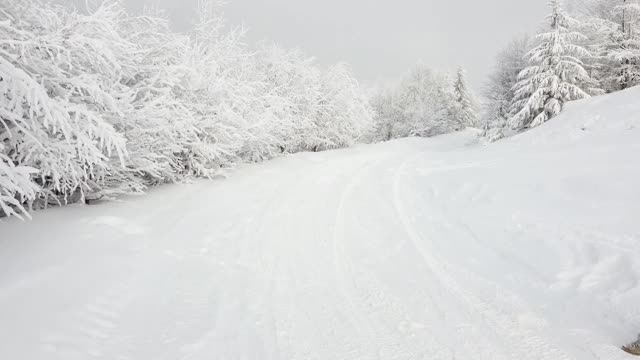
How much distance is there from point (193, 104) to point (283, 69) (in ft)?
67.9

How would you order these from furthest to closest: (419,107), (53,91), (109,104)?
(419,107) < (109,104) < (53,91)

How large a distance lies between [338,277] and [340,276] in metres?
0.04

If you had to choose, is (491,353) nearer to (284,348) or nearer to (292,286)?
(284,348)

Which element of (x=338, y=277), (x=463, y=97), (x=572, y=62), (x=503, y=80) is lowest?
(x=338, y=277)

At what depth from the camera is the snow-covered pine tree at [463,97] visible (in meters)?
60.0

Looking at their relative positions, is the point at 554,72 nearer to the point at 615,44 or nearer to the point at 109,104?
the point at 615,44

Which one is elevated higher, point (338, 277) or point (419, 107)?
point (419, 107)

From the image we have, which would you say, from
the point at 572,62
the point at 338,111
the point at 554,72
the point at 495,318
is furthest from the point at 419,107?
the point at 495,318

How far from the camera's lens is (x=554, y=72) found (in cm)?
2639

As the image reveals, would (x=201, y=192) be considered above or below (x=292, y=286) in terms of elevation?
above

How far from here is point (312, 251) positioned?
23.1ft

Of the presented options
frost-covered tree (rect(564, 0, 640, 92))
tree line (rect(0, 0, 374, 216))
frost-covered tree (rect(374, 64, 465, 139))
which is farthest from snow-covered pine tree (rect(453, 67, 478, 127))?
tree line (rect(0, 0, 374, 216))

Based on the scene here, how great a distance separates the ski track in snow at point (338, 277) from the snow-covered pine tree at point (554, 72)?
17573mm

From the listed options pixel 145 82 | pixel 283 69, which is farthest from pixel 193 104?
pixel 283 69
